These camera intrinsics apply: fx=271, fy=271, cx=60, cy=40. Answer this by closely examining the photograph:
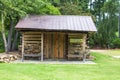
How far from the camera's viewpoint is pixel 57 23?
656 inches

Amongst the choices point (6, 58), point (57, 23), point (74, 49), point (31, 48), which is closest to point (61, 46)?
point (74, 49)

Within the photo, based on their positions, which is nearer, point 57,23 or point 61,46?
point 57,23

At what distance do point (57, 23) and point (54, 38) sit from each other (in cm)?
113

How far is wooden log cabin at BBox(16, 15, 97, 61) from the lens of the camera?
53.2 feet

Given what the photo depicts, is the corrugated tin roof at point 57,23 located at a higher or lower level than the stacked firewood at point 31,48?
higher

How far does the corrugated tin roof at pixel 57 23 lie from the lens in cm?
1573

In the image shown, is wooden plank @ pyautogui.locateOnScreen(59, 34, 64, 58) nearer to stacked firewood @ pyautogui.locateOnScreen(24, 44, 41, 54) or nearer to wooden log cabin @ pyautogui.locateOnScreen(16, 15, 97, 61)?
wooden log cabin @ pyautogui.locateOnScreen(16, 15, 97, 61)

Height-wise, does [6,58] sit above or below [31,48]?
below

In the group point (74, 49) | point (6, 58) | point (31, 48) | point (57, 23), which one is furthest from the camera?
point (31, 48)

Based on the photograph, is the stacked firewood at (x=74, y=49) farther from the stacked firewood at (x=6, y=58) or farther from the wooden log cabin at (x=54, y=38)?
the stacked firewood at (x=6, y=58)

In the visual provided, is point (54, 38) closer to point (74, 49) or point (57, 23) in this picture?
point (57, 23)

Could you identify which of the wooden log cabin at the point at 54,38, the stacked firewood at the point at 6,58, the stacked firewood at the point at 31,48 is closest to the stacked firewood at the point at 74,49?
the wooden log cabin at the point at 54,38

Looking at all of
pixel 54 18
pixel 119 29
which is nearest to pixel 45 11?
pixel 54 18

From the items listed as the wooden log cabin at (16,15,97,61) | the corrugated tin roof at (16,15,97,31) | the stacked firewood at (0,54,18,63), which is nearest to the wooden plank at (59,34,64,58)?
the wooden log cabin at (16,15,97,61)
